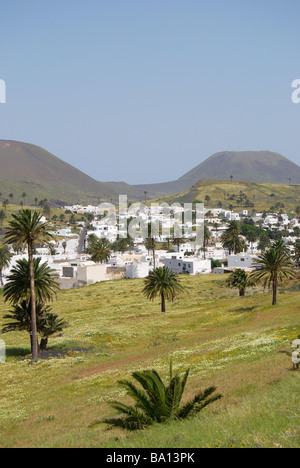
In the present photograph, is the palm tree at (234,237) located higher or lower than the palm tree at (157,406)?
higher

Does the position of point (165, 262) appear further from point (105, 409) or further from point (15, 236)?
point (105, 409)

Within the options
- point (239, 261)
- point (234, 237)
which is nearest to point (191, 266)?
point (239, 261)

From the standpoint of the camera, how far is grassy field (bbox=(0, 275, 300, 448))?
12594mm

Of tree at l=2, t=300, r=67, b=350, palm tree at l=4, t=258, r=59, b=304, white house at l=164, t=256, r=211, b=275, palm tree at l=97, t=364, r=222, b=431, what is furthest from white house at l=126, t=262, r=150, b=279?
palm tree at l=97, t=364, r=222, b=431

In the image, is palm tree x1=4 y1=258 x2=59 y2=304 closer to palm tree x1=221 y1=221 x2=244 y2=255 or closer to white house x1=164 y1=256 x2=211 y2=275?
white house x1=164 y1=256 x2=211 y2=275

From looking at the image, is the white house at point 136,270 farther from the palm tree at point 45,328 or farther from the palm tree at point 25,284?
the palm tree at point 25,284

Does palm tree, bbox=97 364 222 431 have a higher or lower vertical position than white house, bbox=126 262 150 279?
higher

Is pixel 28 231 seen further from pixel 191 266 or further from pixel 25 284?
pixel 191 266

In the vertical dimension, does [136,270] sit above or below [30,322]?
below

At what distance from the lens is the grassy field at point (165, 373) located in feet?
41.3

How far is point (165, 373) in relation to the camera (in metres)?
25.0

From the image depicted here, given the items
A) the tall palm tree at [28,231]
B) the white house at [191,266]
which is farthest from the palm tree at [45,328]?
the white house at [191,266]

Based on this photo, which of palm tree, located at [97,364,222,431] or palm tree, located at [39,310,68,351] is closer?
palm tree, located at [97,364,222,431]

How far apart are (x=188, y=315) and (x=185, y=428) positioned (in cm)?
3758
